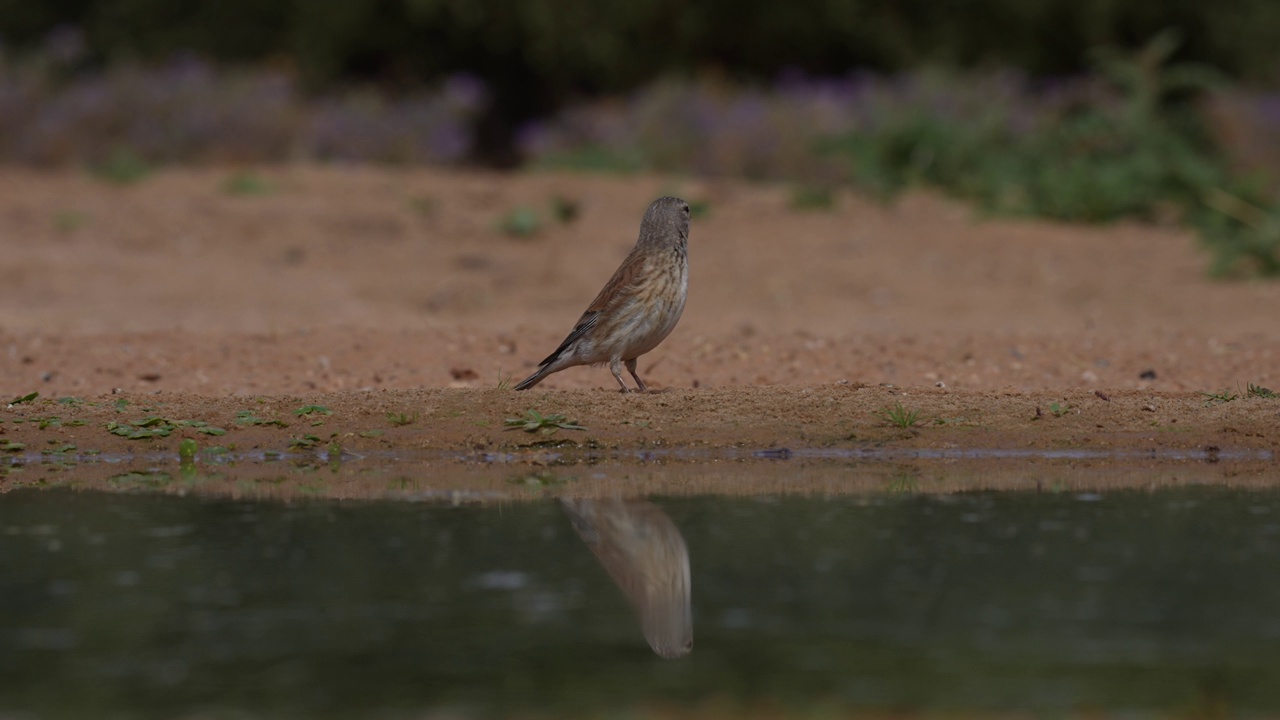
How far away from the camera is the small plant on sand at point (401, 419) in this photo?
9633mm

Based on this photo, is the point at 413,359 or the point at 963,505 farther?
the point at 413,359

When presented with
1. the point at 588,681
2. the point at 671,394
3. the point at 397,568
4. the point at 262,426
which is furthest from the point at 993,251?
the point at 588,681

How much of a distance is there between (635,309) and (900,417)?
151 cm

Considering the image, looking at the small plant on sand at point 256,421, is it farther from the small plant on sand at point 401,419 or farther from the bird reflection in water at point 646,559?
the bird reflection in water at point 646,559

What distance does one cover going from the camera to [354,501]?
26.1 feet

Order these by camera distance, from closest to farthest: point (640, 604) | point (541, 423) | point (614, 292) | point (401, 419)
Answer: point (640, 604) → point (541, 423) → point (401, 419) → point (614, 292)

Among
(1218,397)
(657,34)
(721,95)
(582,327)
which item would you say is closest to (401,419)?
(582,327)

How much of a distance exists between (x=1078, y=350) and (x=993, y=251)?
4.48 m

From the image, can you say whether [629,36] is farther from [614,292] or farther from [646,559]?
[646,559]

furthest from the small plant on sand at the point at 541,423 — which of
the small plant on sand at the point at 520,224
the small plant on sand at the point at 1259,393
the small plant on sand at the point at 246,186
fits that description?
the small plant on sand at the point at 246,186

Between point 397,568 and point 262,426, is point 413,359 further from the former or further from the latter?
point 397,568

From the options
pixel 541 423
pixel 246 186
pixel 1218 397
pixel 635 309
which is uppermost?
pixel 246 186

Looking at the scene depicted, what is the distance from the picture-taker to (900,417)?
9.45 meters

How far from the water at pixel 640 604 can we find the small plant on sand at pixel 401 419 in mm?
1745
